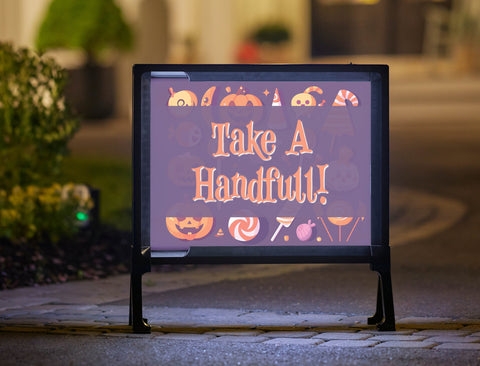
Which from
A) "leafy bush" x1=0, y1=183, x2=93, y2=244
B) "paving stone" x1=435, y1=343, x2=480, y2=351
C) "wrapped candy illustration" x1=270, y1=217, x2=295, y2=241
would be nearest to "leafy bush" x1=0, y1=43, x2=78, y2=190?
"leafy bush" x1=0, y1=183, x2=93, y2=244

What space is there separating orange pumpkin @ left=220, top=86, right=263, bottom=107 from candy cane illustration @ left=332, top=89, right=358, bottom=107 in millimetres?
414

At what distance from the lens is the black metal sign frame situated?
20.0 ft

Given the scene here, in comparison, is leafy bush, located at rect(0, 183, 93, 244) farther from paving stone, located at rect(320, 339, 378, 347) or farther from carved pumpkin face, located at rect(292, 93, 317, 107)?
paving stone, located at rect(320, 339, 378, 347)

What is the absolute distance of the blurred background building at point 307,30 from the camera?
26.1m

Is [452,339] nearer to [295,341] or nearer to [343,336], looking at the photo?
[343,336]

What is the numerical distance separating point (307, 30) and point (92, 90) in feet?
32.2

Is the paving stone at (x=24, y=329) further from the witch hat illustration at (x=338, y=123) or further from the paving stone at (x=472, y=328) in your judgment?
the paving stone at (x=472, y=328)

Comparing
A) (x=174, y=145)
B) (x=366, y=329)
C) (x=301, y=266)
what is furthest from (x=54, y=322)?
(x=301, y=266)

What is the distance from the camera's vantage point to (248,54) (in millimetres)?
27719

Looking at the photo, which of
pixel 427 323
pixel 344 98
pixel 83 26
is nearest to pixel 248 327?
pixel 427 323

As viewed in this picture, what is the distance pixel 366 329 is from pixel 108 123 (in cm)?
1577

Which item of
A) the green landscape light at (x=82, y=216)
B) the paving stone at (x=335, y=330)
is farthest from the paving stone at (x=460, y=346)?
the green landscape light at (x=82, y=216)

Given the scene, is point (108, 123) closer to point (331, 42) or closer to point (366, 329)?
point (331, 42)

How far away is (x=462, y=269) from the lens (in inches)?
328
